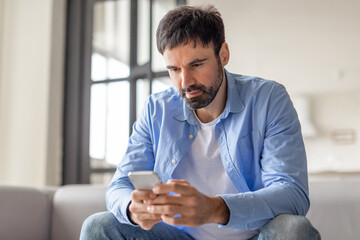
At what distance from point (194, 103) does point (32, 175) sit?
181cm

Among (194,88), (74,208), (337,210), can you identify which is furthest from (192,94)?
(74,208)

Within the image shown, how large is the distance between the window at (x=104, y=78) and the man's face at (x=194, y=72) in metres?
1.44

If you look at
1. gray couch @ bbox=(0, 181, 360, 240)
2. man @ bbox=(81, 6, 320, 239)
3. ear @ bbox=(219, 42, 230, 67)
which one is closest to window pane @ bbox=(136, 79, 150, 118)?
gray couch @ bbox=(0, 181, 360, 240)

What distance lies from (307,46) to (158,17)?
34.5 inches

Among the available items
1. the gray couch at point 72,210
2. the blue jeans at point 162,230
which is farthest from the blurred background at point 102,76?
the blue jeans at point 162,230

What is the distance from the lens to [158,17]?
9.35 ft

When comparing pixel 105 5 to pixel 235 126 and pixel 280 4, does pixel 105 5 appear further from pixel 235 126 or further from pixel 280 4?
pixel 235 126

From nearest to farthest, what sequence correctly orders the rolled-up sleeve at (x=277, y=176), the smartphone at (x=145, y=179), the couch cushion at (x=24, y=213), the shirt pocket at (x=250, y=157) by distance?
the smartphone at (x=145, y=179)
the rolled-up sleeve at (x=277, y=176)
the shirt pocket at (x=250, y=157)
the couch cushion at (x=24, y=213)

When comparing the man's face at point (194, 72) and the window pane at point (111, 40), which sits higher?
the window pane at point (111, 40)

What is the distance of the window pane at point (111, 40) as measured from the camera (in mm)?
2975

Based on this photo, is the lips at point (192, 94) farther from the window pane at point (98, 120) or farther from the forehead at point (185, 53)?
the window pane at point (98, 120)

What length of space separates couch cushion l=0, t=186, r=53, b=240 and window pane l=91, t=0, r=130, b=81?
3.59ft

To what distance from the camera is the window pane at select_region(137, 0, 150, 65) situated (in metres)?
2.89

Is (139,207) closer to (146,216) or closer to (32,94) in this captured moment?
(146,216)
